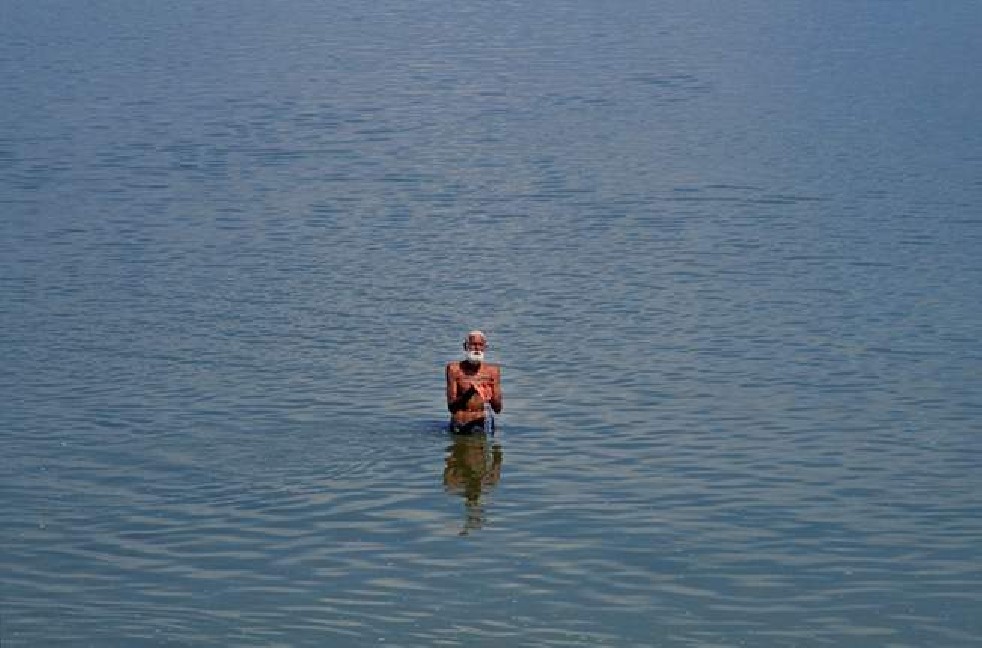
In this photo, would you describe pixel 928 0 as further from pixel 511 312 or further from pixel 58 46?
pixel 511 312

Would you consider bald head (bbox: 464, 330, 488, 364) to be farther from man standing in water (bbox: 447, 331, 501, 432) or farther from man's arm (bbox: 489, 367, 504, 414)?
man's arm (bbox: 489, 367, 504, 414)

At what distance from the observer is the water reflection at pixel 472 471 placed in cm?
3219

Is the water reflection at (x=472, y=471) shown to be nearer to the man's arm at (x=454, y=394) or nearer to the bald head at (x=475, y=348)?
the man's arm at (x=454, y=394)

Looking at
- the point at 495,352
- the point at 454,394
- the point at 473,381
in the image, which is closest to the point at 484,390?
the point at 473,381

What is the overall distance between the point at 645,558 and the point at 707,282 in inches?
896

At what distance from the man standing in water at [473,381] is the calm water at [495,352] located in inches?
38.1

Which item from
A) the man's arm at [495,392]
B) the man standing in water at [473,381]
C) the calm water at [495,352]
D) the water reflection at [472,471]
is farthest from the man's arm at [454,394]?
the calm water at [495,352]

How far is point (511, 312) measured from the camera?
4819cm

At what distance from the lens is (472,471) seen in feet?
112

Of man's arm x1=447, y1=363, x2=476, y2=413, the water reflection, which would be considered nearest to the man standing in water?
man's arm x1=447, y1=363, x2=476, y2=413

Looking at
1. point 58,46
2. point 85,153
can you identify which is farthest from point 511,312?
point 58,46

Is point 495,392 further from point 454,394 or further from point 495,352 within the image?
point 495,352

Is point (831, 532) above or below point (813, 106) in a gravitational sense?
below

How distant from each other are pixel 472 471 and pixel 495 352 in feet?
31.7
